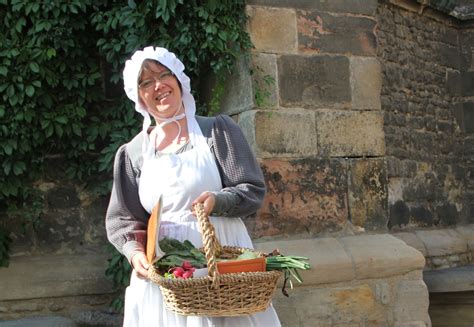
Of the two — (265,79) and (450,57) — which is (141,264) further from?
→ (450,57)

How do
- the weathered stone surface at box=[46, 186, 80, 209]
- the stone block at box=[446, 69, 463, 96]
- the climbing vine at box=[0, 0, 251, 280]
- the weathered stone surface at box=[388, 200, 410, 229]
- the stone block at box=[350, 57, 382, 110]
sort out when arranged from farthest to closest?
1. the stone block at box=[446, 69, 463, 96]
2. the weathered stone surface at box=[388, 200, 410, 229]
3. the weathered stone surface at box=[46, 186, 80, 209]
4. the stone block at box=[350, 57, 382, 110]
5. the climbing vine at box=[0, 0, 251, 280]

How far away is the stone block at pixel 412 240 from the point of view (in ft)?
20.7

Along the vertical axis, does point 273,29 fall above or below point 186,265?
above

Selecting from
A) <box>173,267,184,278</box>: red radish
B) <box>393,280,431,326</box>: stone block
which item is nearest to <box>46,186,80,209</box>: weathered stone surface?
<box>393,280,431,326</box>: stone block

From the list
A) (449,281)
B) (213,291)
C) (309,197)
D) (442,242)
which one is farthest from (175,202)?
(442,242)

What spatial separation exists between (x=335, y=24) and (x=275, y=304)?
1844mm

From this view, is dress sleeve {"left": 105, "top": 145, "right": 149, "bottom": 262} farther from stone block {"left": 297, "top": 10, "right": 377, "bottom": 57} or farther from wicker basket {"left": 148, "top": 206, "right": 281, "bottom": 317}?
stone block {"left": 297, "top": 10, "right": 377, "bottom": 57}

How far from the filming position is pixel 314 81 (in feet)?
15.0

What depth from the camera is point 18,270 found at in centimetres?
487

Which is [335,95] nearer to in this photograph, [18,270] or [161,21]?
[161,21]

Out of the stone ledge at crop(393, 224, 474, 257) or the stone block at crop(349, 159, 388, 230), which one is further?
the stone ledge at crop(393, 224, 474, 257)

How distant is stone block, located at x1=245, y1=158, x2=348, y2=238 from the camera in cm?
438

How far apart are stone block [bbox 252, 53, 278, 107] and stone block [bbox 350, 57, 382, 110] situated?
59 centimetres

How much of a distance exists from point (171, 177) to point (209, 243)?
399 millimetres
